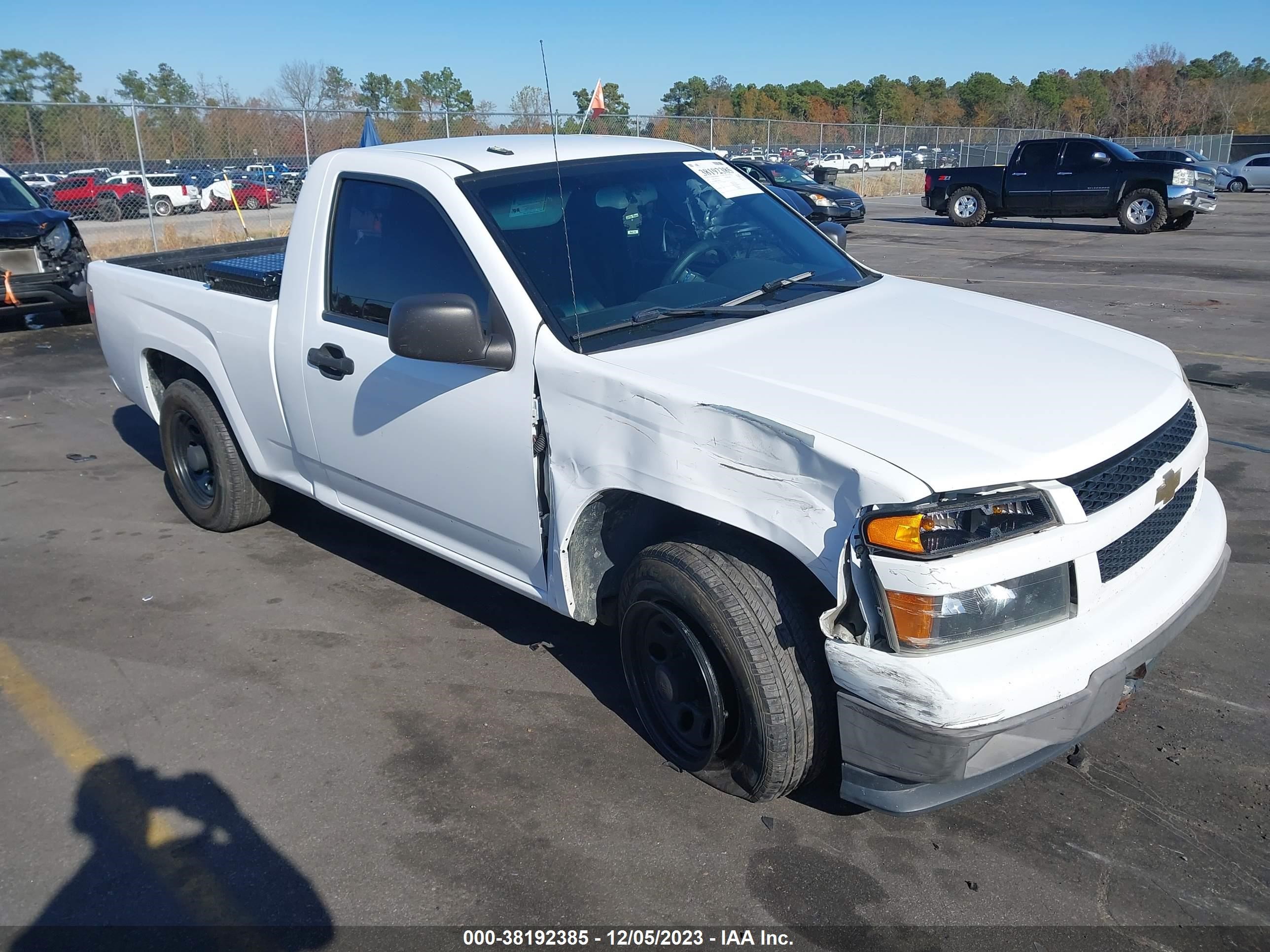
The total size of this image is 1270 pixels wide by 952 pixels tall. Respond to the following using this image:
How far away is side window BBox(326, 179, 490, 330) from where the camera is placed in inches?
140

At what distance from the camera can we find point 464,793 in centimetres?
318

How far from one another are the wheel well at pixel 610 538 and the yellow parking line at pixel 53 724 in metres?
1.44

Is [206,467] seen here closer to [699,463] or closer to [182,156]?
[699,463]

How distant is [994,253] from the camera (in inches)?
670

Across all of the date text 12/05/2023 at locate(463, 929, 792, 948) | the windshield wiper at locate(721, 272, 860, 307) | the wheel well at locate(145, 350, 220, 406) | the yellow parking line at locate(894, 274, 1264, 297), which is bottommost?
the date text 12/05/2023 at locate(463, 929, 792, 948)

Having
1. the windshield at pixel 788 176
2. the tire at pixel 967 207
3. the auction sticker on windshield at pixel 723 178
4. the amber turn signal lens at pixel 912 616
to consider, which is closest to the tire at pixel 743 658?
the amber turn signal lens at pixel 912 616

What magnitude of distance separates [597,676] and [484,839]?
1.02m

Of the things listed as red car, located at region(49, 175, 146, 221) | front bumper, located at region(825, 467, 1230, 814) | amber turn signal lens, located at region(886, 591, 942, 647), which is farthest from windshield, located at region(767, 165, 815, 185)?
amber turn signal lens, located at region(886, 591, 942, 647)

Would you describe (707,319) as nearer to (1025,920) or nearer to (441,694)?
(441,694)

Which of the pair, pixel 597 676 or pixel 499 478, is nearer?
pixel 499 478

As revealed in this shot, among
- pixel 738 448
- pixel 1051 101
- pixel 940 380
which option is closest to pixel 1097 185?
pixel 940 380

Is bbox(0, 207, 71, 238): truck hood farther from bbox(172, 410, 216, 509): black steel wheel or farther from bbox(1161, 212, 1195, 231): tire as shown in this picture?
bbox(1161, 212, 1195, 231): tire

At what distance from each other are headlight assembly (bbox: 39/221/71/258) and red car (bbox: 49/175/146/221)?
6.89 metres

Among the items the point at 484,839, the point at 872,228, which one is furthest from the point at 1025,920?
the point at 872,228
